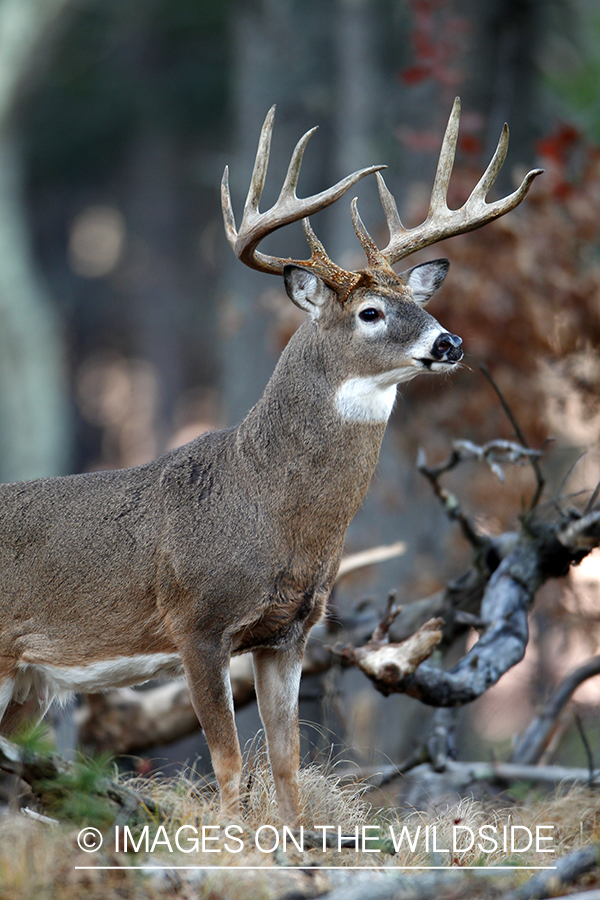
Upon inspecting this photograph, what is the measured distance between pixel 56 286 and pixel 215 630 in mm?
24232

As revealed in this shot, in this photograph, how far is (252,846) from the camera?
444 cm

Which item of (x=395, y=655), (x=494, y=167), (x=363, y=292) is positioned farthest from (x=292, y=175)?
(x=395, y=655)

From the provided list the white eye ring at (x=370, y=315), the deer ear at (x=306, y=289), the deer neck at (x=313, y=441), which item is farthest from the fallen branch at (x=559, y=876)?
the deer ear at (x=306, y=289)

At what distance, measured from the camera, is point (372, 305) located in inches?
201

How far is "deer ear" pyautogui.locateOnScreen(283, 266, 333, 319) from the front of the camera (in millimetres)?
5098

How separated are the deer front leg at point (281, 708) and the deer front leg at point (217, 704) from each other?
35cm

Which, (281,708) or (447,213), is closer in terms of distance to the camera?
(281,708)

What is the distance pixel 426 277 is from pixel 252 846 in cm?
295

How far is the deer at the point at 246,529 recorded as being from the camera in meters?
4.84

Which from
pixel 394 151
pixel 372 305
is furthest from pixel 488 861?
pixel 394 151

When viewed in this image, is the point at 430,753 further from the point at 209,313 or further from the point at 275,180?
the point at 209,313

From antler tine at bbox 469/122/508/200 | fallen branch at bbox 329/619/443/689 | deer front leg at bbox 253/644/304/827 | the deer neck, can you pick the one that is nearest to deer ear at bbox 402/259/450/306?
antler tine at bbox 469/122/508/200

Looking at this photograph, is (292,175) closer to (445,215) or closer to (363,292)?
(363,292)

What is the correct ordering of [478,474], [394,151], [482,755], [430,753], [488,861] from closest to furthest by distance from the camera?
[488,861] < [430,753] < [478,474] < [394,151] < [482,755]
